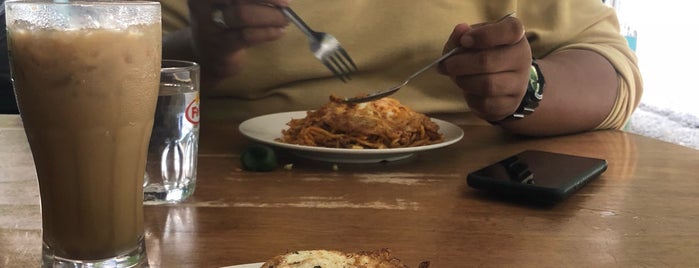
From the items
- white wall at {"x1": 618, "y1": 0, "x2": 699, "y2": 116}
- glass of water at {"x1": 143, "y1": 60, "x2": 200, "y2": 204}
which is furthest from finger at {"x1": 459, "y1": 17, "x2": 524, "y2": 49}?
white wall at {"x1": 618, "y1": 0, "x2": 699, "y2": 116}

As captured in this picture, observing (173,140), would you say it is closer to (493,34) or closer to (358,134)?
(358,134)

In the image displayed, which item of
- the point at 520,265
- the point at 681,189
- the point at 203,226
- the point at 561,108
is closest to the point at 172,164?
the point at 203,226

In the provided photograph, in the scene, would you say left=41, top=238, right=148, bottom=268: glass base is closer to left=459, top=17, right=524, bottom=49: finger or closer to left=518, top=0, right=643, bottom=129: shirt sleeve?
left=459, top=17, right=524, bottom=49: finger

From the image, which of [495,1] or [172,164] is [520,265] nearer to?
[172,164]

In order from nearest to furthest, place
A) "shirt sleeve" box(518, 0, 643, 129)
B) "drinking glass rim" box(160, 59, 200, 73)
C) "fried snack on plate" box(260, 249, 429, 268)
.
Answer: "fried snack on plate" box(260, 249, 429, 268)
"drinking glass rim" box(160, 59, 200, 73)
"shirt sleeve" box(518, 0, 643, 129)

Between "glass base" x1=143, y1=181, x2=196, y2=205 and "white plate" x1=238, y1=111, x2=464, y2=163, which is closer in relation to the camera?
"glass base" x1=143, y1=181, x2=196, y2=205

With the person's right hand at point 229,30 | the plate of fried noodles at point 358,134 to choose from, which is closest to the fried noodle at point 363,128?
the plate of fried noodles at point 358,134
